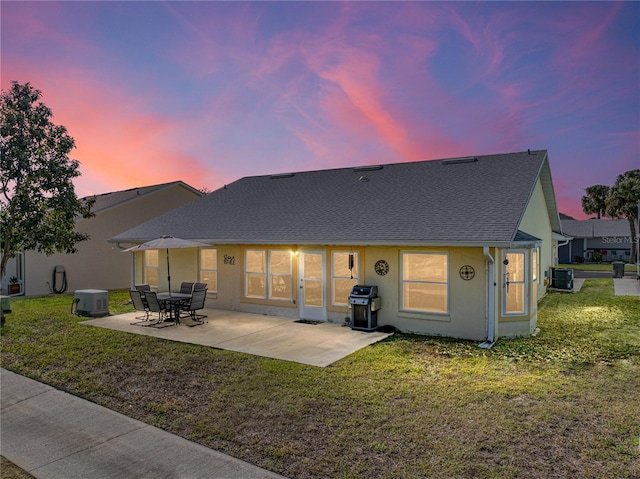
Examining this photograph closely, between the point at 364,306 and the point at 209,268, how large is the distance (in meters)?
6.77

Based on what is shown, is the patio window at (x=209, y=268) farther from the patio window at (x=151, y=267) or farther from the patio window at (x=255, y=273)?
the patio window at (x=151, y=267)

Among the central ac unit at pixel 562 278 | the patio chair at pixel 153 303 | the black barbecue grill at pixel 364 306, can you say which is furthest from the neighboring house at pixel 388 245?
the central ac unit at pixel 562 278

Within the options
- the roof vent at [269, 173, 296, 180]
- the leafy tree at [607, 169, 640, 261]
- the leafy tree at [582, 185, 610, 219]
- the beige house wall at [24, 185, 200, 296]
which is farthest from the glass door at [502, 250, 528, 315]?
the leafy tree at [582, 185, 610, 219]

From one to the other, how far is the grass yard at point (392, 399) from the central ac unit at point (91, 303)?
2796 millimetres

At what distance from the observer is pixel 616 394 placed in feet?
20.0

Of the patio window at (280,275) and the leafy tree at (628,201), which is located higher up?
the leafy tree at (628,201)

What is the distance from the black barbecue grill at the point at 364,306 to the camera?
34.7ft

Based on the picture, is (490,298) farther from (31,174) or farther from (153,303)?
(31,174)

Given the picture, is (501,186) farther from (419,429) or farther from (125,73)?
(125,73)

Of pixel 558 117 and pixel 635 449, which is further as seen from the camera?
pixel 558 117

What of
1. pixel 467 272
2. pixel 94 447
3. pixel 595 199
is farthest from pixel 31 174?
pixel 595 199

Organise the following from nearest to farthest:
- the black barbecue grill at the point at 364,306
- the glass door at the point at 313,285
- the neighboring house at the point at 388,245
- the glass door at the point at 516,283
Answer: the neighboring house at the point at 388,245 → the glass door at the point at 516,283 → the black barbecue grill at the point at 364,306 → the glass door at the point at 313,285

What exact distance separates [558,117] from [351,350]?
19.0 m

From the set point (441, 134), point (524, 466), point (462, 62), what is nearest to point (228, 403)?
point (524, 466)
